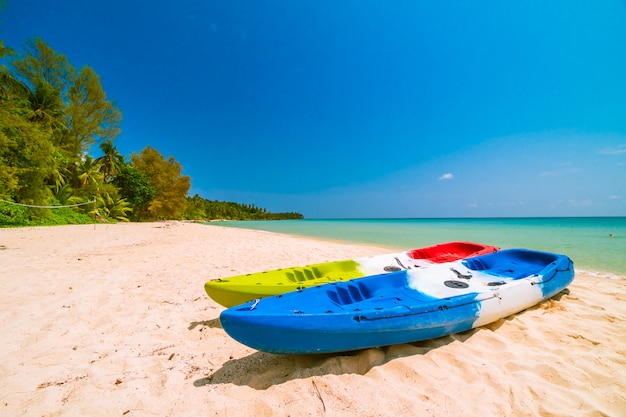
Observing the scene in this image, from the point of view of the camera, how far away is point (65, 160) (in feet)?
59.0

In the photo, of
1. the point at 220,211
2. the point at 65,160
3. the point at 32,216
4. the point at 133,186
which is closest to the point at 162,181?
the point at 133,186

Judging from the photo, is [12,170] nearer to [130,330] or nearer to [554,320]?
[130,330]

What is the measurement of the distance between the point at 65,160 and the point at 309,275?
22867mm

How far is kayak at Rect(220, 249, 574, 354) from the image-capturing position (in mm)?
2018

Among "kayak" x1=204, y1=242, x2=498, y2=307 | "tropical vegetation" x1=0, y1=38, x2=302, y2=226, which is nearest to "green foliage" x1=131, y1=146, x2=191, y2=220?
"tropical vegetation" x1=0, y1=38, x2=302, y2=226

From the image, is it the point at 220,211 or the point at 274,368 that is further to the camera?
the point at 220,211

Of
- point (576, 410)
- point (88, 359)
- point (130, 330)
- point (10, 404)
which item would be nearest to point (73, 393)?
point (10, 404)

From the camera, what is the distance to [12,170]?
30.7ft

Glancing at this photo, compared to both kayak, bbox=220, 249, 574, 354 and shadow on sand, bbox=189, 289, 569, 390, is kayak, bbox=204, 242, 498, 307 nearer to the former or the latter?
kayak, bbox=220, 249, 574, 354

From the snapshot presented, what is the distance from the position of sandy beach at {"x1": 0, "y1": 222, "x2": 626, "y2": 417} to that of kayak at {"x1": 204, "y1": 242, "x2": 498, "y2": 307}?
477 mm

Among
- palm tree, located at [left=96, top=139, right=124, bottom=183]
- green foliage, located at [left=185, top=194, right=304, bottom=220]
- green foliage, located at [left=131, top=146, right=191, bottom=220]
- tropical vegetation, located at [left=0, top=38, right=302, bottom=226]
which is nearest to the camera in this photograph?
tropical vegetation, located at [left=0, top=38, right=302, bottom=226]

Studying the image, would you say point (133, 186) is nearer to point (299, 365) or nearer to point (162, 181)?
point (162, 181)

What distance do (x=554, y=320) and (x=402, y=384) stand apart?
2643mm

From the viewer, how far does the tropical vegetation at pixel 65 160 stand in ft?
36.9
